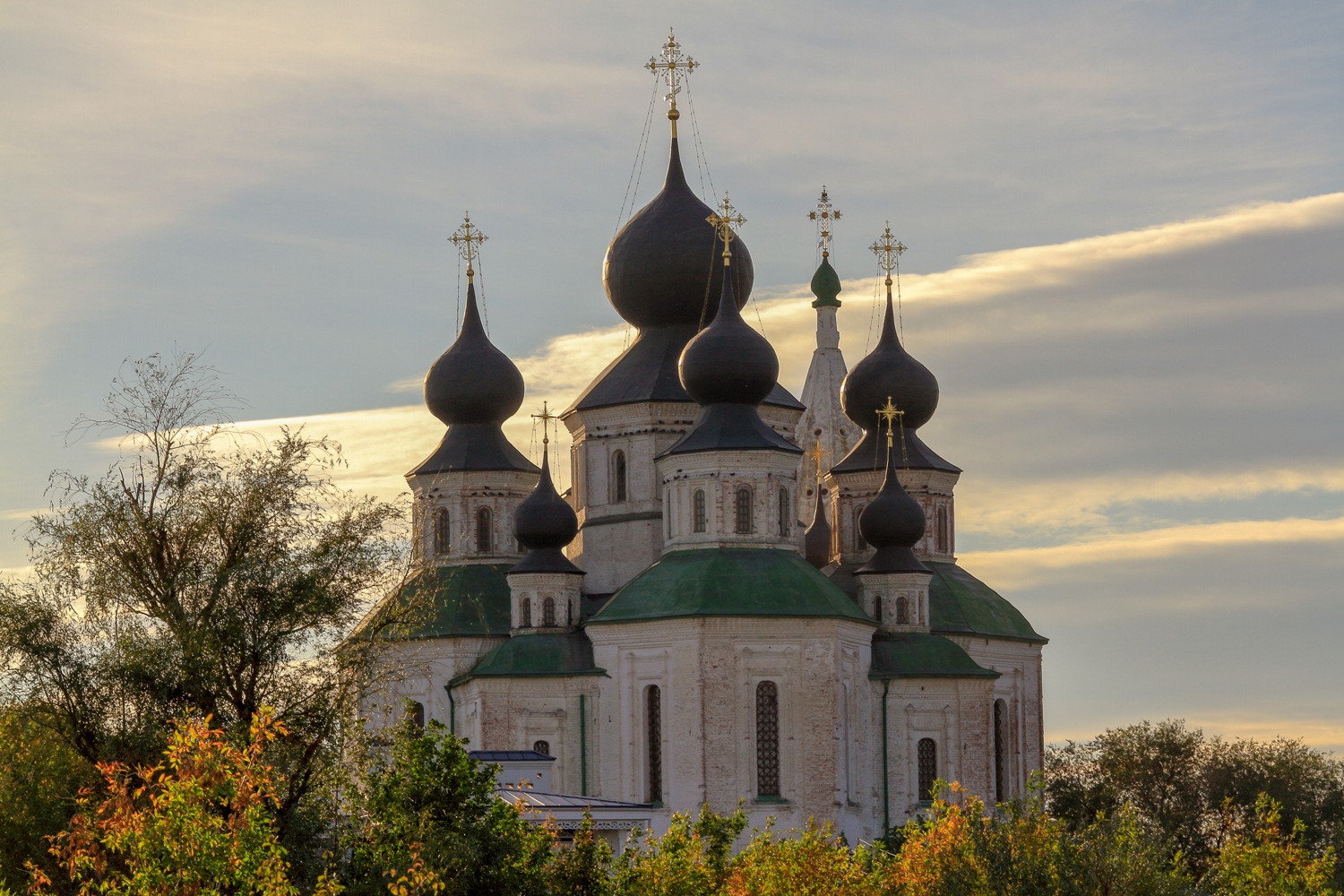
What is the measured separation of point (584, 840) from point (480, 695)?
21.6 m

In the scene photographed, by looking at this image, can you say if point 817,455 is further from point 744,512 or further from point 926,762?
point 926,762

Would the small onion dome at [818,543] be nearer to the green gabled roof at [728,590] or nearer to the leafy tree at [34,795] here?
the green gabled roof at [728,590]

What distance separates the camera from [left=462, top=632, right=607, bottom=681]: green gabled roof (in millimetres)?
44875

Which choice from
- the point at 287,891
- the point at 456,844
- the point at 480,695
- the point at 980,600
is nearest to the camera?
the point at 287,891

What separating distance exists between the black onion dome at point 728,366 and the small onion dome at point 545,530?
3861 mm

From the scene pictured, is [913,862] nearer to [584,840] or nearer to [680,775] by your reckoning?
[584,840]

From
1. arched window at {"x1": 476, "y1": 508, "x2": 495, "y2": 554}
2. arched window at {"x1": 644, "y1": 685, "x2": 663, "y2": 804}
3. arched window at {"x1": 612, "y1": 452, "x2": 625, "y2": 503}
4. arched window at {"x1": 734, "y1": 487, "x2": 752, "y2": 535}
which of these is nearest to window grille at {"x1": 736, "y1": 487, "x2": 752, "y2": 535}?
arched window at {"x1": 734, "y1": 487, "x2": 752, "y2": 535}

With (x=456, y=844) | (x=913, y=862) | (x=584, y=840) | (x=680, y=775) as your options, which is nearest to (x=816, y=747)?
(x=680, y=775)

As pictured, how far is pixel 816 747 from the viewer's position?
A: 42.6 metres

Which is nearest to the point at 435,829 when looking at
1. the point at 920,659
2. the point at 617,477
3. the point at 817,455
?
the point at 920,659

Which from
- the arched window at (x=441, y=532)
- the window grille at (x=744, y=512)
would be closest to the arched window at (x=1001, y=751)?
the window grille at (x=744, y=512)

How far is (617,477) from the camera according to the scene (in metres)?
49.3

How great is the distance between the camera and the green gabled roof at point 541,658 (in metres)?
44.9

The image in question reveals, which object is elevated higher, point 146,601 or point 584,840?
point 146,601
